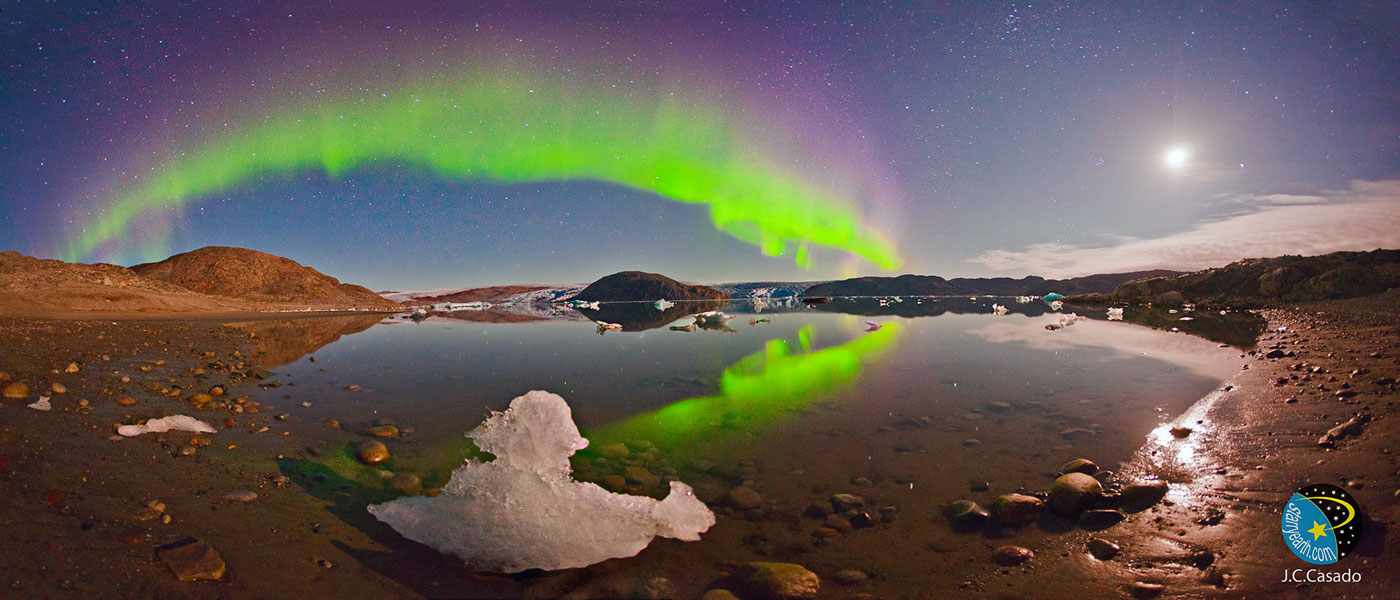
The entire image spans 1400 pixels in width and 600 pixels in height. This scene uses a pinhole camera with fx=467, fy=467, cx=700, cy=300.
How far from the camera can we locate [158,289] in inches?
2366

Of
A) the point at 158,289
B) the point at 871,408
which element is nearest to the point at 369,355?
the point at 871,408

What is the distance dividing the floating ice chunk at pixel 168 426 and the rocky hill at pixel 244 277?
12051 cm

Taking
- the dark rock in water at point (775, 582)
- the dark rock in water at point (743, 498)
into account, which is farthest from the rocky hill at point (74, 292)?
the dark rock in water at point (775, 582)

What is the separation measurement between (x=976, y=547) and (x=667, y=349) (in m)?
17.0

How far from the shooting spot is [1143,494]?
17.6 ft

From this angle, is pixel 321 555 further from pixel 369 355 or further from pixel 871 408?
pixel 369 355

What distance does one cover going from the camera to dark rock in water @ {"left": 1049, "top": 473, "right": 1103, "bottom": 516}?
5.15 m

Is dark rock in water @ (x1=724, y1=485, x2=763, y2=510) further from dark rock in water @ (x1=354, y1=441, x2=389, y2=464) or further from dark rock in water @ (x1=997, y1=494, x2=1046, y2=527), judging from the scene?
dark rock in water @ (x1=354, y1=441, x2=389, y2=464)

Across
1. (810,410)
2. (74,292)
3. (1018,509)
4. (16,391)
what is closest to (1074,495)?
(1018,509)

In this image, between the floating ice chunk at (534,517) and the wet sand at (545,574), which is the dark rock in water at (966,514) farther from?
the floating ice chunk at (534,517)

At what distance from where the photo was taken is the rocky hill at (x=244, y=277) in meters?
110

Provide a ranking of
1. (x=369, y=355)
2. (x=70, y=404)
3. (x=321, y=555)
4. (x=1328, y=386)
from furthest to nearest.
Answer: (x=369, y=355), (x=1328, y=386), (x=70, y=404), (x=321, y=555)

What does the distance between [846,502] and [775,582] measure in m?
1.96

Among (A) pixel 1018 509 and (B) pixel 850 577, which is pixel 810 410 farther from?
(B) pixel 850 577
